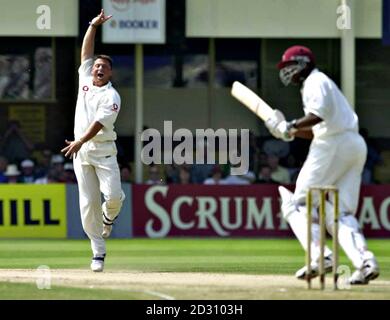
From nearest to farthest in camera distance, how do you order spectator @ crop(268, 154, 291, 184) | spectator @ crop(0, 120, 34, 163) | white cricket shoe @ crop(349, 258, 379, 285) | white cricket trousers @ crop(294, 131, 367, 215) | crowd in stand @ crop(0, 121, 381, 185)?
white cricket shoe @ crop(349, 258, 379, 285), white cricket trousers @ crop(294, 131, 367, 215), crowd in stand @ crop(0, 121, 381, 185), spectator @ crop(268, 154, 291, 184), spectator @ crop(0, 120, 34, 163)

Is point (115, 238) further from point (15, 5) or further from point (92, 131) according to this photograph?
point (92, 131)

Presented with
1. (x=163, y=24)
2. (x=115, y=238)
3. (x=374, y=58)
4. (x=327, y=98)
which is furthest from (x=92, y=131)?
(x=374, y=58)

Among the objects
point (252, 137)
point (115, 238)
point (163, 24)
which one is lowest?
point (115, 238)

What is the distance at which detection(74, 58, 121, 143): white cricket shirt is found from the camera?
12047 millimetres

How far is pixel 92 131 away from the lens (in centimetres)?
1191

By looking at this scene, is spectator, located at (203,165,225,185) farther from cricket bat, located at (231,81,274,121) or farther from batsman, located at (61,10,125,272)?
cricket bat, located at (231,81,274,121)

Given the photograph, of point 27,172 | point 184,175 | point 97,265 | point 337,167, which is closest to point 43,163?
point 27,172

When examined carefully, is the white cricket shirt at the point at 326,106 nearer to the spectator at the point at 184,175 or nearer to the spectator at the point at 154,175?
the spectator at the point at 184,175

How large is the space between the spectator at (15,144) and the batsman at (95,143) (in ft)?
31.0

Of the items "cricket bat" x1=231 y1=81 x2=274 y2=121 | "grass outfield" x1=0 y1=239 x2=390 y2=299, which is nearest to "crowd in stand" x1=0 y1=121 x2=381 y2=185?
"grass outfield" x1=0 y1=239 x2=390 y2=299

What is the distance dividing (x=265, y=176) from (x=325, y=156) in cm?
1082

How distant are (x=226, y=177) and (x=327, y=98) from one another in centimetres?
1079
